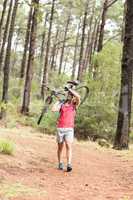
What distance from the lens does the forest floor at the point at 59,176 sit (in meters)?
7.72

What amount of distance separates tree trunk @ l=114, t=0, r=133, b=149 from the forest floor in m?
1.94

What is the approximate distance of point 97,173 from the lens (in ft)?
34.7

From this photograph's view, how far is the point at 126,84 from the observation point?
15953 mm

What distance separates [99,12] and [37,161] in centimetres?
3087

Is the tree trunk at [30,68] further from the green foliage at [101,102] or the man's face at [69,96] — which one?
the man's face at [69,96]

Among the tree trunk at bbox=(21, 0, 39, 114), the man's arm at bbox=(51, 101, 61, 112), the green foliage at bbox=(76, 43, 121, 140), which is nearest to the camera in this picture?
the man's arm at bbox=(51, 101, 61, 112)

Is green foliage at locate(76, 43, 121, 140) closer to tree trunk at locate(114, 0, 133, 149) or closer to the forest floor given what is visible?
tree trunk at locate(114, 0, 133, 149)

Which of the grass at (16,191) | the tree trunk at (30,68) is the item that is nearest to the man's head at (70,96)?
the grass at (16,191)

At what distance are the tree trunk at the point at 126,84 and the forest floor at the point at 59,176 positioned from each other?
1.94m

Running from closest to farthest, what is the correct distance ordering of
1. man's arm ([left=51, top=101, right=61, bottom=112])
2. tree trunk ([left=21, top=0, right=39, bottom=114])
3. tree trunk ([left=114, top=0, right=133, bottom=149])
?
man's arm ([left=51, top=101, right=61, bottom=112]) → tree trunk ([left=114, top=0, right=133, bottom=149]) → tree trunk ([left=21, top=0, right=39, bottom=114])

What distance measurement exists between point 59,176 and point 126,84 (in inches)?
277

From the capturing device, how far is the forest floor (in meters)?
7.72

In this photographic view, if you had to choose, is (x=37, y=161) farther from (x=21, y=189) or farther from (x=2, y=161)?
(x=21, y=189)

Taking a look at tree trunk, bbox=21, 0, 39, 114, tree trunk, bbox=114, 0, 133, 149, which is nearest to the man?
tree trunk, bbox=114, 0, 133, 149
